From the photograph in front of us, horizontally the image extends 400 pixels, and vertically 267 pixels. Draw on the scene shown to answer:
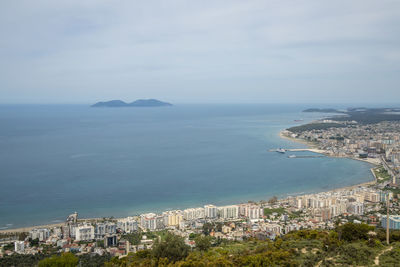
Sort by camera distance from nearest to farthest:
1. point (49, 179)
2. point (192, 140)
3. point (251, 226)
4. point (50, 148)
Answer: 1. point (251, 226)
2. point (49, 179)
3. point (50, 148)
4. point (192, 140)

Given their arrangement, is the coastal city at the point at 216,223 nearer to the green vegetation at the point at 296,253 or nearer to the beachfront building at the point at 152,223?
the beachfront building at the point at 152,223

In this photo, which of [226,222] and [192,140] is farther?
[192,140]

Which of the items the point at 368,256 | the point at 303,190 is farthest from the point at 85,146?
the point at 368,256

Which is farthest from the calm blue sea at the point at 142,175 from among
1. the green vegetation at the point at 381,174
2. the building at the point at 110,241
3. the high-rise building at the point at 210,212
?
the building at the point at 110,241

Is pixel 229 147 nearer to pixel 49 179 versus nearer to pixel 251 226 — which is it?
pixel 49 179

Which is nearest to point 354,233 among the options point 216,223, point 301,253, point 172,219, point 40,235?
point 301,253

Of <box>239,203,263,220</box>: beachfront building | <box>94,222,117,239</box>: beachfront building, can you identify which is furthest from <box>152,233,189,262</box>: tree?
<box>239,203,263,220</box>: beachfront building

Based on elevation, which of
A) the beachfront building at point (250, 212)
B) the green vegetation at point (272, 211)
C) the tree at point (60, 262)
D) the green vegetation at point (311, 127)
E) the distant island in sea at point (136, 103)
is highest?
the distant island in sea at point (136, 103)
